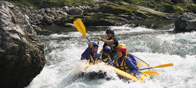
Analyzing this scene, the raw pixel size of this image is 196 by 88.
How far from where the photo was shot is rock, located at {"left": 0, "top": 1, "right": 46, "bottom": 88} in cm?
436

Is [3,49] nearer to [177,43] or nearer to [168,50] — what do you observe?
[168,50]

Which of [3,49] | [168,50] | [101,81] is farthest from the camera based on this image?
[168,50]

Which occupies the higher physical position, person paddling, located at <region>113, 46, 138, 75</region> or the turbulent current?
person paddling, located at <region>113, 46, 138, 75</region>

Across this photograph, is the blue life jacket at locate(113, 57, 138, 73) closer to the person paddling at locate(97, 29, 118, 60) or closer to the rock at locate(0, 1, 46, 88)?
the person paddling at locate(97, 29, 118, 60)

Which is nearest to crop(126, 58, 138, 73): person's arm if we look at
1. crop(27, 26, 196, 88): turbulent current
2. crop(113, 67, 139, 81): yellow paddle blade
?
crop(113, 67, 139, 81): yellow paddle blade

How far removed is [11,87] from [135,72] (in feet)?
11.3

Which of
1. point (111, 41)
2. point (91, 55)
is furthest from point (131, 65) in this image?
point (91, 55)

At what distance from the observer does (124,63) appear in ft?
19.4

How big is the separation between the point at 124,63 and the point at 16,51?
3.11 metres

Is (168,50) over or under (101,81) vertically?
under

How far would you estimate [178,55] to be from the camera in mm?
10203

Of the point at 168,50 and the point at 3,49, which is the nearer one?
the point at 3,49

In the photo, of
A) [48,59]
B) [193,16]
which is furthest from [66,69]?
[193,16]

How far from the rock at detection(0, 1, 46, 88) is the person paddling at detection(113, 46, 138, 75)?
2370 millimetres
